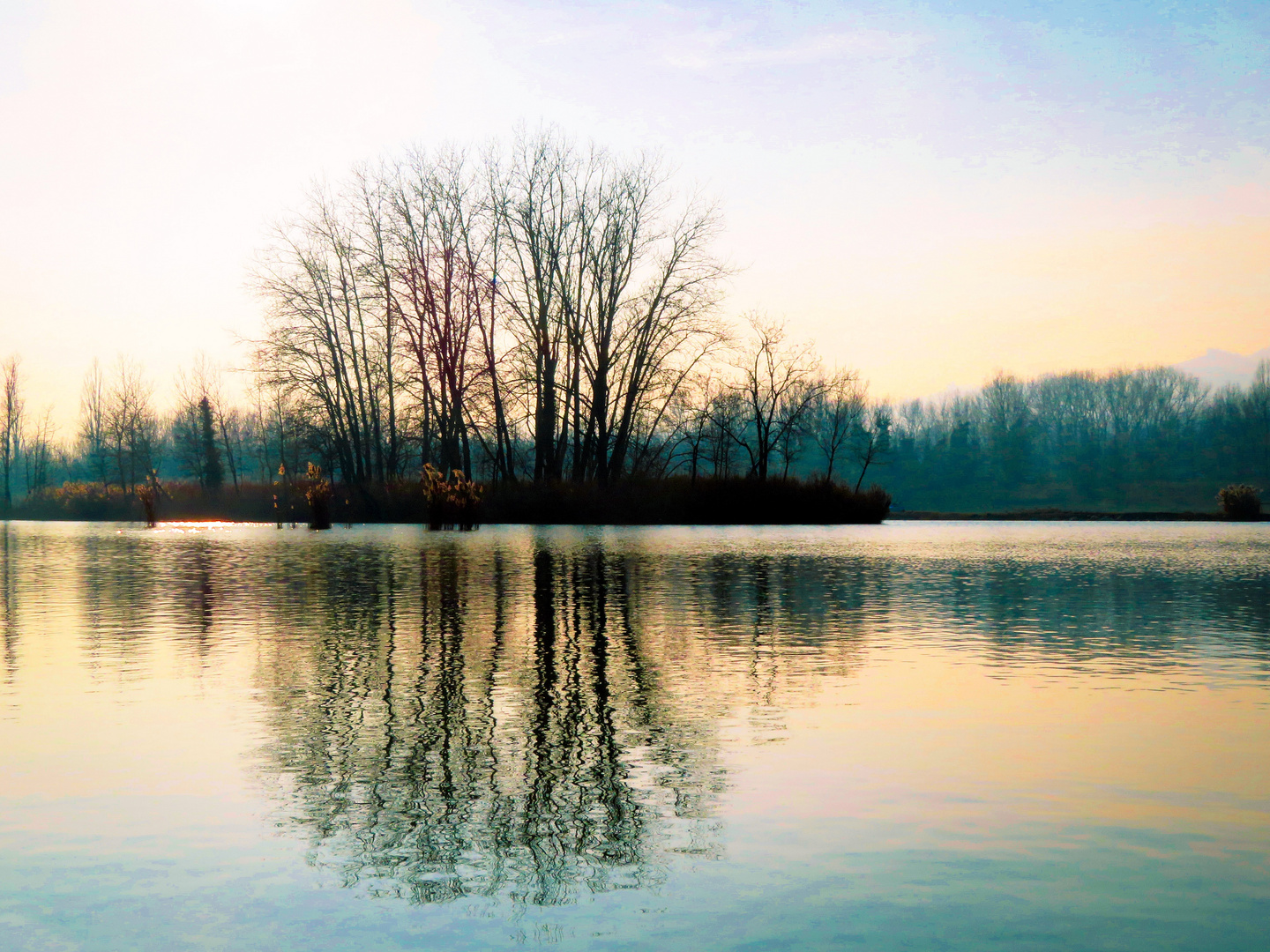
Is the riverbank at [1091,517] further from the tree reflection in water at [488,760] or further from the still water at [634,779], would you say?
the tree reflection in water at [488,760]

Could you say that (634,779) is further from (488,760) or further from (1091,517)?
(1091,517)

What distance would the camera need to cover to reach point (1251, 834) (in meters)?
4.95

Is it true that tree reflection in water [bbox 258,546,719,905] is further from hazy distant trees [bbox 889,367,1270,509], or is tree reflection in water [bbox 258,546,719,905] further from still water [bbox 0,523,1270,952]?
A: hazy distant trees [bbox 889,367,1270,509]

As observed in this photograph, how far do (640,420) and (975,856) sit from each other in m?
47.8

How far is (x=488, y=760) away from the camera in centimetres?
→ 624

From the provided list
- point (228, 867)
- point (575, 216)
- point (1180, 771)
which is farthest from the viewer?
point (575, 216)

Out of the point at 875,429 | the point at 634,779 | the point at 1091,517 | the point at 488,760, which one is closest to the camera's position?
the point at 634,779

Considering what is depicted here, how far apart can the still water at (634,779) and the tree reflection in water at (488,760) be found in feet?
0.09

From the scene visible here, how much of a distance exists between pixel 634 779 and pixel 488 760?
893 millimetres

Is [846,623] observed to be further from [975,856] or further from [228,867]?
[228,867]

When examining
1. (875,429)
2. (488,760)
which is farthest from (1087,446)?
(488,760)

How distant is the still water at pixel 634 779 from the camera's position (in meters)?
3.99

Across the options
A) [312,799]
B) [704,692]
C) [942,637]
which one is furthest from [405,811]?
[942,637]

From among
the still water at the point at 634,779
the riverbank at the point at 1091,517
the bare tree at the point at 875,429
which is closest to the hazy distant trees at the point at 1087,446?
the bare tree at the point at 875,429
